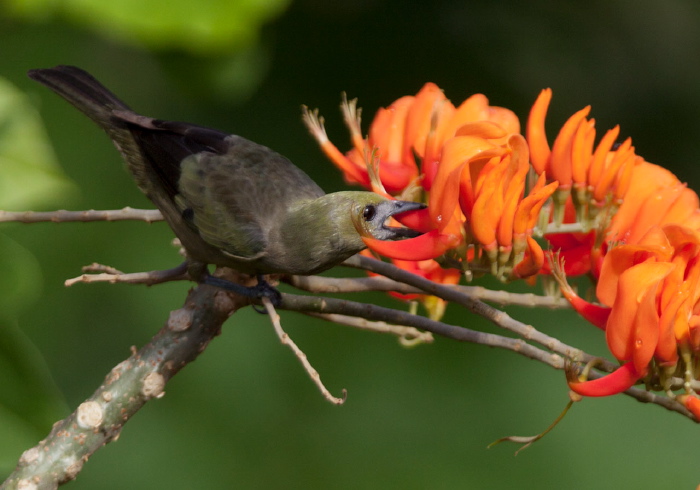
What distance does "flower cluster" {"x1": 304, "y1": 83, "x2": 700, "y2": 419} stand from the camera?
127 cm

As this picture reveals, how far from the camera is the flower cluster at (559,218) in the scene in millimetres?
1268

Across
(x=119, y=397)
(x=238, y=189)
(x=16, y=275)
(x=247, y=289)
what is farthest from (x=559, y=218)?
(x=16, y=275)

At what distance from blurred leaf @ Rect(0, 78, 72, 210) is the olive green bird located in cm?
38

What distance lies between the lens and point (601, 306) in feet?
4.66

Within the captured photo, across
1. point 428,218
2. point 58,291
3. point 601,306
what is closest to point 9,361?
point 428,218

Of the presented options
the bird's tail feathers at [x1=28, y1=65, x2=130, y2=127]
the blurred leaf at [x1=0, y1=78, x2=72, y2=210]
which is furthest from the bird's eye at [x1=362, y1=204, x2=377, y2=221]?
the bird's tail feathers at [x1=28, y1=65, x2=130, y2=127]

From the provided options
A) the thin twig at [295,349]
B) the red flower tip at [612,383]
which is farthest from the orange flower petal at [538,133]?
the thin twig at [295,349]

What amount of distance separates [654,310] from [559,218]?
0.37m

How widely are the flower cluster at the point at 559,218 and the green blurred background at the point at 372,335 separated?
1.94m

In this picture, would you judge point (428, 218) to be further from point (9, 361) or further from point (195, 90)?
point (195, 90)

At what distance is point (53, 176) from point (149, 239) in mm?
2436

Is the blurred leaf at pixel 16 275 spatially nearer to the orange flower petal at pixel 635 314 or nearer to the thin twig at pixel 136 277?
the thin twig at pixel 136 277

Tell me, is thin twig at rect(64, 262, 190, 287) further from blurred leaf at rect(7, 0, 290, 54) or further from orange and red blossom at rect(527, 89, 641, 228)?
orange and red blossom at rect(527, 89, 641, 228)

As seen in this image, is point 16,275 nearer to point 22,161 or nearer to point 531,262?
point 22,161
